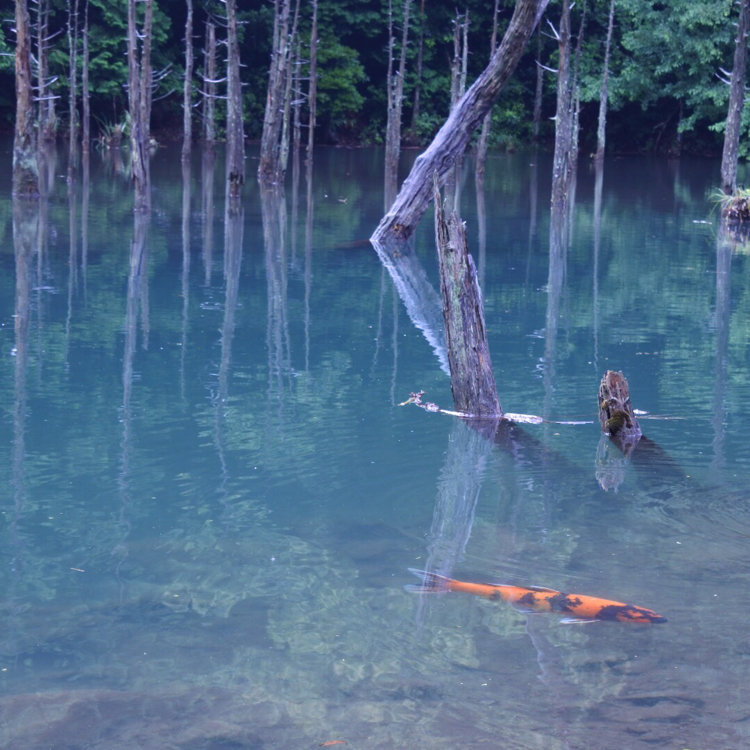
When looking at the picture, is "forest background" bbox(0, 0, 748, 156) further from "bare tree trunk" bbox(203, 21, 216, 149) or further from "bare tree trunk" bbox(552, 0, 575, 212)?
"bare tree trunk" bbox(552, 0, 575, 212)

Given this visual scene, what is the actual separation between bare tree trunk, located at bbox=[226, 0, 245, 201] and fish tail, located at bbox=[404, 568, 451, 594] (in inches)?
779

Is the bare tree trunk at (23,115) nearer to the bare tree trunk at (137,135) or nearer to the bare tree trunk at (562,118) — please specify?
the bare tree trunk at (137,135)

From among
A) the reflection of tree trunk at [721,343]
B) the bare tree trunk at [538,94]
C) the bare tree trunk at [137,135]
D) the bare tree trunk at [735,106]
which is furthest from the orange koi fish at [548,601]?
the bare tree trunk at [538,94]

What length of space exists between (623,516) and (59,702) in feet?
11.6

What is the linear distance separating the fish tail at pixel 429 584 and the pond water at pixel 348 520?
0.07 meters

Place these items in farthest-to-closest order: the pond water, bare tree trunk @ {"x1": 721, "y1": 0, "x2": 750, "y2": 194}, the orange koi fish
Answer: bare tree trunk @ {"x1": 721, "y1": 0, "x2": 750, "y2": 194} → the orange koi fish → the pond water

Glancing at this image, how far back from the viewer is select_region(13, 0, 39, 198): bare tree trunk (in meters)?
20.7

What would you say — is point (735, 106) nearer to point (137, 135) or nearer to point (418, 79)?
point (137, 135)

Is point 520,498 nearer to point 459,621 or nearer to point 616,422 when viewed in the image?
point 616,422

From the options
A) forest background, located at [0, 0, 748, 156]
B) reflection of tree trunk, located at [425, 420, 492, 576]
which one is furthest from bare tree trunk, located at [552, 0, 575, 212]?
forest background, located at [0, 0, 748, 156]

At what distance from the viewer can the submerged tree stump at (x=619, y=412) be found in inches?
312

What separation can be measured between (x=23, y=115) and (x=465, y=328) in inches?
603

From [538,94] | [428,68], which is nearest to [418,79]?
[428,68]

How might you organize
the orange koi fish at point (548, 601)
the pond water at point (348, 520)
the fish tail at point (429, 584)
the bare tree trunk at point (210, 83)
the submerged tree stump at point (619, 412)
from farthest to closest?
the bare tree trunk at point (210, 83), the submerged tree stump at point (619, 412), the fish tail at point (429, 584), the orange koi fish at point (548, 601), the pond water at point (348, 520)
